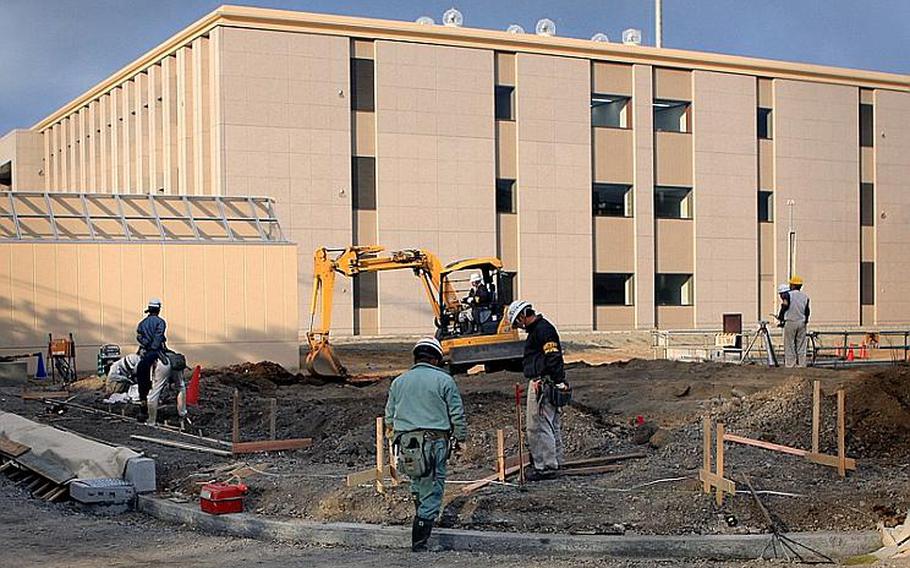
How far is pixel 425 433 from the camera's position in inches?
367

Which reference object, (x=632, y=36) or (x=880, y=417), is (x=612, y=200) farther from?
(x=880, y=417)

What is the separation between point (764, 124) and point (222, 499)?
130 feet

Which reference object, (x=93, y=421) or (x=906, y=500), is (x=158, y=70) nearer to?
(x=93, y=421)

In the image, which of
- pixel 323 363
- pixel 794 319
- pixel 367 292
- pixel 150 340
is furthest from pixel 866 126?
pixel 150 340

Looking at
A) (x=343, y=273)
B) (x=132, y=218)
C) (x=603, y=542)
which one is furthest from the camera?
(x=132, y=218)

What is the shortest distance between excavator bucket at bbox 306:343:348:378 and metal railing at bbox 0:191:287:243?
5472 mm

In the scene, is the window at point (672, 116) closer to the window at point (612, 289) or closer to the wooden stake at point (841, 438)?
the window at point (612, 289)

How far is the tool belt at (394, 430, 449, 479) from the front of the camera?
9.25 metres

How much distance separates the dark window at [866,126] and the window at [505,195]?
56.6 feet

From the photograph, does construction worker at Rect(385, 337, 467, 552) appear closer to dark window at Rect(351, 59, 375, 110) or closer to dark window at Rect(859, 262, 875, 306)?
dark window at Rect(351, 59, 375, 110)

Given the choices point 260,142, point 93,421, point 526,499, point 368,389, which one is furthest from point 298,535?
point 260,142

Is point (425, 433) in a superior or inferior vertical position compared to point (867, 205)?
inferior

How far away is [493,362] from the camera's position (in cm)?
2478

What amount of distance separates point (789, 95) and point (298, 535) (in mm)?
40781
